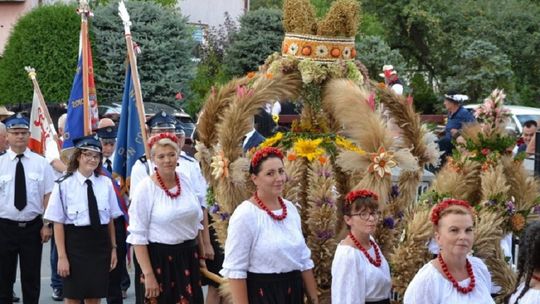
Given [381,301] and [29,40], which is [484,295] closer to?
[381,301]

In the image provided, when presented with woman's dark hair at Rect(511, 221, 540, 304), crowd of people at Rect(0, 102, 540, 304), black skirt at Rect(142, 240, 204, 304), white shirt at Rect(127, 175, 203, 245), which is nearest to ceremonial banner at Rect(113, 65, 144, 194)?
crowd of people at Rect(0, 102, 540, 304)

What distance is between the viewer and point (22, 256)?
388 inches

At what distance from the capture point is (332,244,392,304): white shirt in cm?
595

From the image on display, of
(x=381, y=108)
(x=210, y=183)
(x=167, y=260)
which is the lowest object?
(x=167, y=260)

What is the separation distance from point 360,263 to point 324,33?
7.69 feet

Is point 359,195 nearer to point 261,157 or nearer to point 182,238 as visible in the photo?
point 261,157

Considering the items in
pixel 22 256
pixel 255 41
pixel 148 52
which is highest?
pixel 255 41

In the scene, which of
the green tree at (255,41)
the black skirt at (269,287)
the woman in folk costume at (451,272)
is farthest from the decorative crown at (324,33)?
the green tree at (255,41)

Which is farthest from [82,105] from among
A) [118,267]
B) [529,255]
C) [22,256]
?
[529,255]

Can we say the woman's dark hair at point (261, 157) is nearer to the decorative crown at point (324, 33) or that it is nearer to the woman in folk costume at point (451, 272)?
the woman in folk costume at point (451, 272)

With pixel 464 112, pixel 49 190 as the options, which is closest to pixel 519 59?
pixel 464 112

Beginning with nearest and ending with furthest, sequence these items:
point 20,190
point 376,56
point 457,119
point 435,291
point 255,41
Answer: point 435,291 → point 20,190 → point 457,119 → point 376,56 → point 255,41

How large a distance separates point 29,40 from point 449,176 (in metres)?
19.4

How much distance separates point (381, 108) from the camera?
7449 mm
